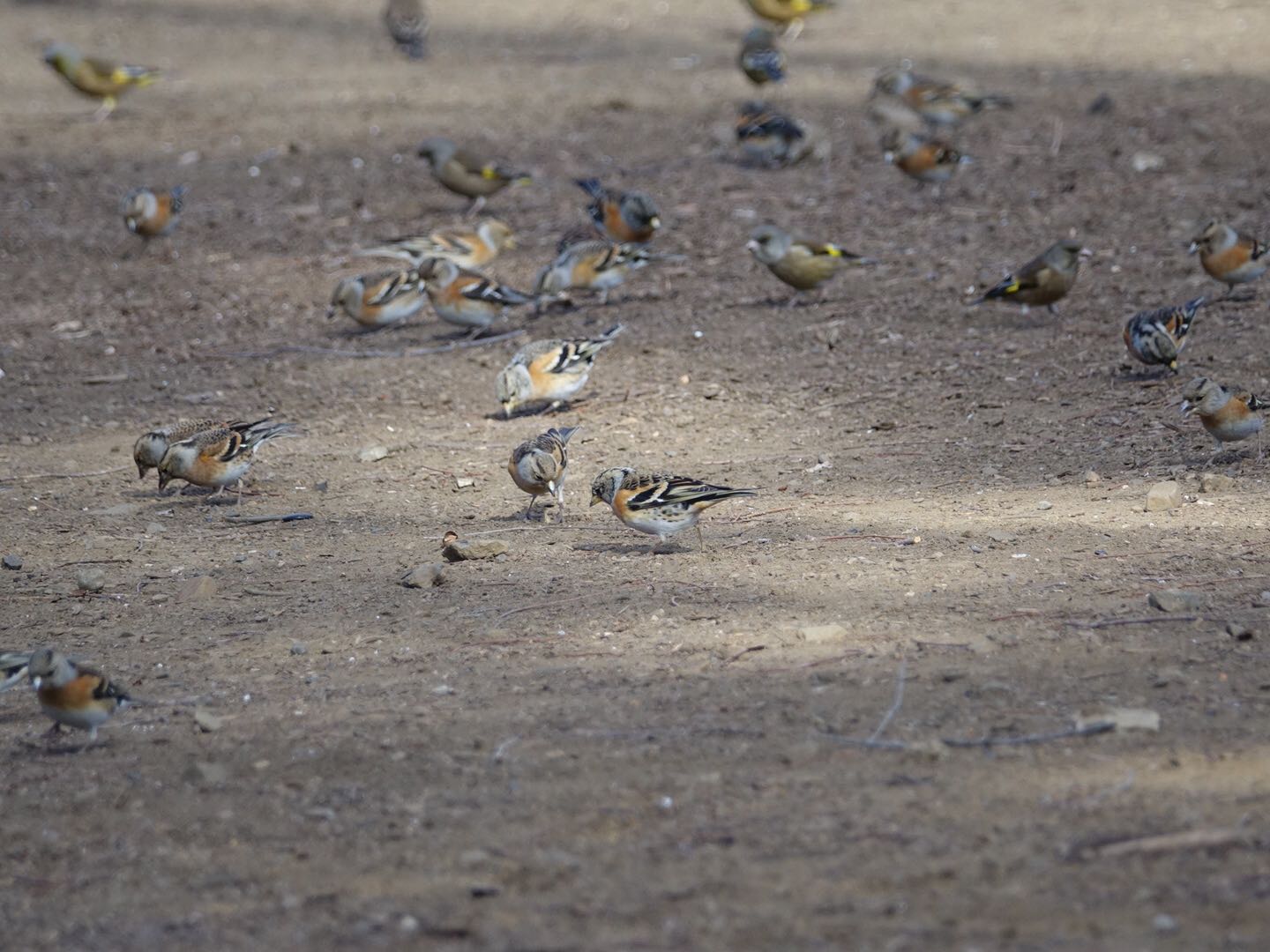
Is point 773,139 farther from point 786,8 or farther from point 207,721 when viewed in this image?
point 207,721

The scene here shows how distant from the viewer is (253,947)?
437cm

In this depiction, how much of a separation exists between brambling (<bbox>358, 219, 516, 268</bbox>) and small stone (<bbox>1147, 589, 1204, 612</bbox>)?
773 cm

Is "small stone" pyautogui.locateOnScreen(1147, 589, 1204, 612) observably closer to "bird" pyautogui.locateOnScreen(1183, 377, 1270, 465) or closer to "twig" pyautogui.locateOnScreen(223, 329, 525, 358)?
A: "bird" pyautogui.locateOnScreen(1183, 377, 1270, 465)

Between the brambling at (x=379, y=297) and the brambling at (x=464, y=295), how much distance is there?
26 centimetres

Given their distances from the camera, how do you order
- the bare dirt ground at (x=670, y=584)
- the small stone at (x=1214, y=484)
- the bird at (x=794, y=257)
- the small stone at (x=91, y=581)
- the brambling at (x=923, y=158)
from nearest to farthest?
the bare dirt ground at (x=670, y=584)
the small stone at (x=91, y=581)
the small stone at (x=1214, y=484)
the bird at (x=794, y=257)
the brambling at (x=923, y=158)

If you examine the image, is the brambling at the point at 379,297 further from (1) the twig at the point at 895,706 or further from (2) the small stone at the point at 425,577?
(1) the twig at the point at 895,706

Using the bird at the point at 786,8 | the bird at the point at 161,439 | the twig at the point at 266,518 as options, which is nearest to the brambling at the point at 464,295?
the bird at the point at 161,439

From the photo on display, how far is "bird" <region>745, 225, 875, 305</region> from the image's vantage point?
11.6 m

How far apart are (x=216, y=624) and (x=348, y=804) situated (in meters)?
2.06

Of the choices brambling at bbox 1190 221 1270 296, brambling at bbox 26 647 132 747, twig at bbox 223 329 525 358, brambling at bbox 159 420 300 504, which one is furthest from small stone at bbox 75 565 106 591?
brambling at bbox 1190 221 1270 296

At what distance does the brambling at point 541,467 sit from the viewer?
8.08m

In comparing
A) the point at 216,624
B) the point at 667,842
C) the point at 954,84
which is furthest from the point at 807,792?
the point at 954,84

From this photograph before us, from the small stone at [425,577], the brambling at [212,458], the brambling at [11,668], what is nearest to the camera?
the brambling at [11,668]

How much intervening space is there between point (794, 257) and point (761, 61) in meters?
7.02
